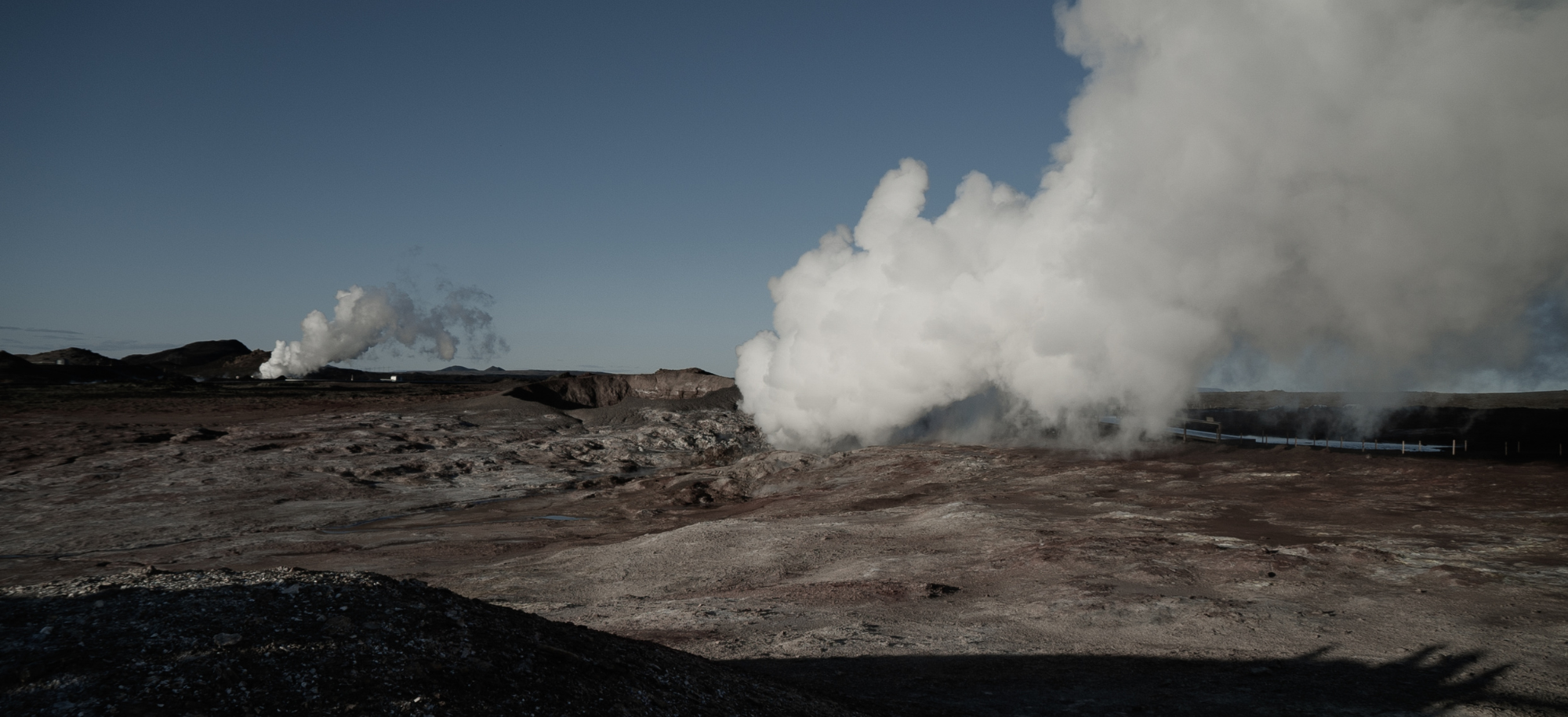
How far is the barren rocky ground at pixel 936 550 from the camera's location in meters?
8.09

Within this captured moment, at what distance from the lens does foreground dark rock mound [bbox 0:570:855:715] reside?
4395 millimetres

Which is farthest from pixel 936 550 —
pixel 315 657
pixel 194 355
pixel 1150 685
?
pixel 194 355

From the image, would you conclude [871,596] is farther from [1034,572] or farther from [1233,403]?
[1233,403]

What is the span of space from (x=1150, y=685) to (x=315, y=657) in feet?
23.2

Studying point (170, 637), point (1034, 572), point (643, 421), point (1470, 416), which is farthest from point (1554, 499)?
point (1470, 416)

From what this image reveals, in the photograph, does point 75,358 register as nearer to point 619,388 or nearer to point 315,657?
point 619,388

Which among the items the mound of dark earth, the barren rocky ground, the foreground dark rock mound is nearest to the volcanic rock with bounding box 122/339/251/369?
the mound of dark earth

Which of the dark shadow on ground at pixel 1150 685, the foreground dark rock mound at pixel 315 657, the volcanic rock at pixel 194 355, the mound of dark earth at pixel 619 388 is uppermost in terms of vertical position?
the volcanic rock at pixel 194 355

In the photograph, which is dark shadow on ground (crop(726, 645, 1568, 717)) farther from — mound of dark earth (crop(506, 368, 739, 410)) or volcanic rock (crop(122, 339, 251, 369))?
volcanic rock (crop(122, 339, 251, 369))

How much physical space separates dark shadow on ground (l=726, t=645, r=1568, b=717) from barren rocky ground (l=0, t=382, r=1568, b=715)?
0.04 meters

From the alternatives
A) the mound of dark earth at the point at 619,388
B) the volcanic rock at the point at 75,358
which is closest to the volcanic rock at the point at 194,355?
the volcanic rock at the point at 75,358

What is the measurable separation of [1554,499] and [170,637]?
2096cm

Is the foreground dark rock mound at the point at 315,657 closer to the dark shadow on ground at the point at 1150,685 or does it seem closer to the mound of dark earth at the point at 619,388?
the dark shadow on ground at the point at 1150,685

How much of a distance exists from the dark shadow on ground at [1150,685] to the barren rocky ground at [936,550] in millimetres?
37
